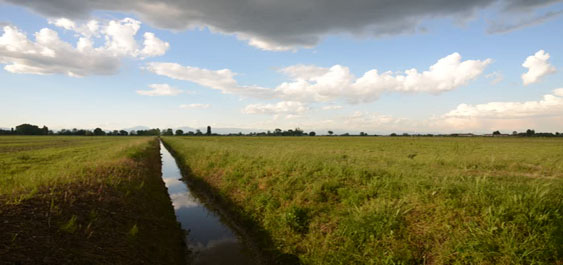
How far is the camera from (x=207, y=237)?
32.6 feet

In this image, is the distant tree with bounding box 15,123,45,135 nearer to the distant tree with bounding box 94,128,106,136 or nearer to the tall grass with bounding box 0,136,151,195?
the distant tree with bounding box 94,128,106,136

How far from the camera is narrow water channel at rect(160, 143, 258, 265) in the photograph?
27.5 feet

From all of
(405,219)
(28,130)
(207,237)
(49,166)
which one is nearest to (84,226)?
(207,237)

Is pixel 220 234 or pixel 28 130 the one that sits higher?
pixel 28 130

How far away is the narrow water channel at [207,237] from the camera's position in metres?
8.38

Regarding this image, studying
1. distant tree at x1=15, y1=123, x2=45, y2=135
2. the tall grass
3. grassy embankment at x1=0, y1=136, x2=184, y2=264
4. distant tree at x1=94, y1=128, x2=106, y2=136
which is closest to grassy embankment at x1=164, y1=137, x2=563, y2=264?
grassy embankment at x1=0, y1=136, x2=184, y2=264

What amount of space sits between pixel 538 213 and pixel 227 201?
11.8 meters

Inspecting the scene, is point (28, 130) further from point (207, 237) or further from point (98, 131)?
point (207, 237)

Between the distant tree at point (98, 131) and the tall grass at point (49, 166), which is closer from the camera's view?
the tall grass at point (49, 166)

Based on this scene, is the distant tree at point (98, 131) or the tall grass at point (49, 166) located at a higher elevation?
the distant tree at point (98, 131)

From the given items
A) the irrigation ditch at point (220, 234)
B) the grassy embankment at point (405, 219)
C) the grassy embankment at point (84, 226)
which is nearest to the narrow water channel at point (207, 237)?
the irrigation ditch at point (220, 234)

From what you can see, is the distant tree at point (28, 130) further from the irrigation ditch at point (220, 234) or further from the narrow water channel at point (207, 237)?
the narrow water channel at point (207, 237)

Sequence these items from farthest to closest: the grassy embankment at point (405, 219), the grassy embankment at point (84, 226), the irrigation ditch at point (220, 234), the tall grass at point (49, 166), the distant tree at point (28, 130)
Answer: the distant tree at point (28, 130) → the tall grass at point (49, 166) → the irrigation ditch at point (220, 234) → the grassy embankment at point (405, 219) → the grassy embankment at point (84, 226)

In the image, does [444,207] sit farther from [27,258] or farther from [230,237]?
[27,258]
